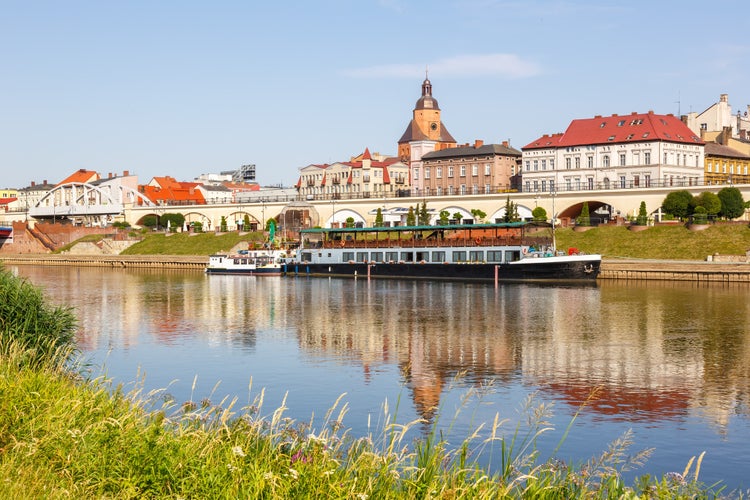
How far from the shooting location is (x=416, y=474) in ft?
43.6

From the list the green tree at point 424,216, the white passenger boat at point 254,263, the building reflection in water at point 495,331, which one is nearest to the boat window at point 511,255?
the building reflection in water at point 495,331

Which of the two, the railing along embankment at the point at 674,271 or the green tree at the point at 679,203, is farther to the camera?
the green tree at the point at 679,203

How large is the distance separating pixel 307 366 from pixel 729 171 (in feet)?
351

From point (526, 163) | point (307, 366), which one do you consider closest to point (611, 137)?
point (526, 163)

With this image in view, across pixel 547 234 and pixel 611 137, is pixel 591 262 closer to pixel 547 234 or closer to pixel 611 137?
pixel 547 234

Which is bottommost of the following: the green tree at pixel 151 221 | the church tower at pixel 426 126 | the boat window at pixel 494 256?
the boat window at pixel 494 256

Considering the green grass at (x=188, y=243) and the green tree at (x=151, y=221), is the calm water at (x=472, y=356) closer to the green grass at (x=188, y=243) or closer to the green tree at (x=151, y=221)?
the green grass at (x=188, y=243)

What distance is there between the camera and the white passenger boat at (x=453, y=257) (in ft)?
242

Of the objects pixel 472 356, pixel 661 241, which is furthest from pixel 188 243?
pixel 472 356

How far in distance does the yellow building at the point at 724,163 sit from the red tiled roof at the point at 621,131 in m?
5.46

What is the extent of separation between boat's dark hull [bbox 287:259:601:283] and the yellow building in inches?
2041

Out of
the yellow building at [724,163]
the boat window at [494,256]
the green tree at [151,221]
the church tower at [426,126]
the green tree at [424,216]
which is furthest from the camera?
the church tower at [426,126]

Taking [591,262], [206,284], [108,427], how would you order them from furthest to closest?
[206,284] < [591,262] < [108,427]

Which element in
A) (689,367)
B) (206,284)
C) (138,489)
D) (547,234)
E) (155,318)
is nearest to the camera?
(138,489)
